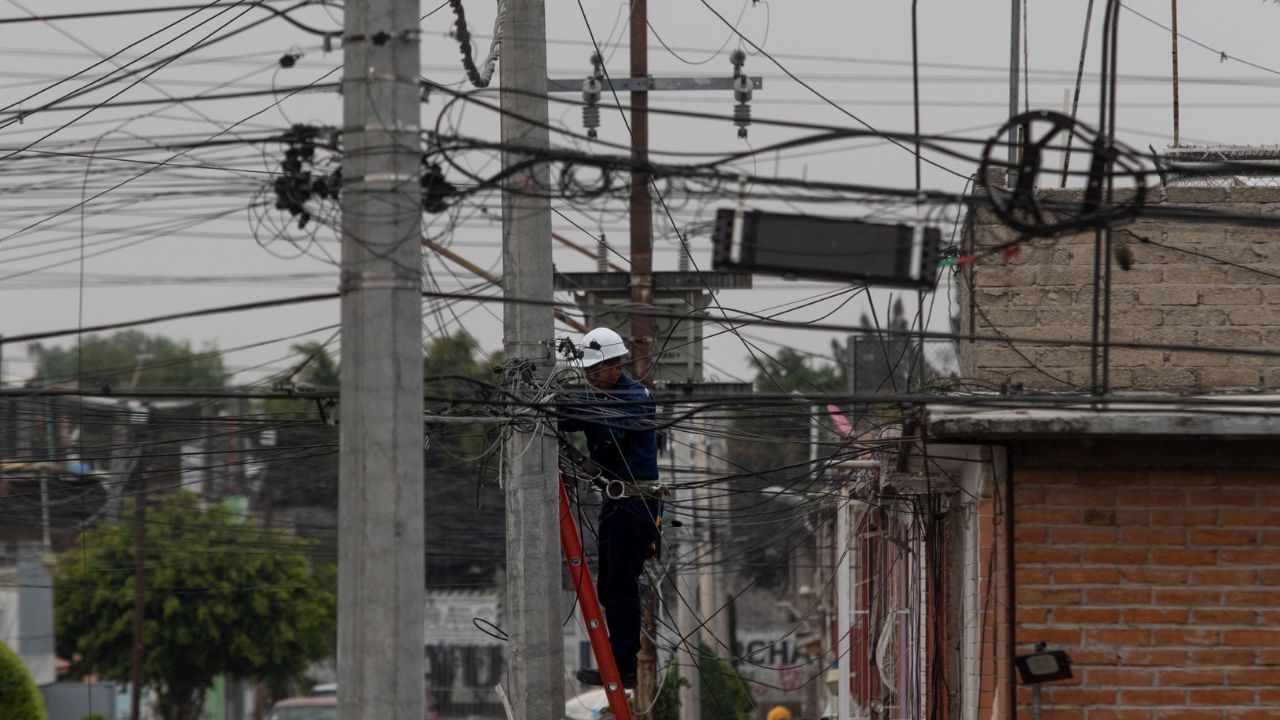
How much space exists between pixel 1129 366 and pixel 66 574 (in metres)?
33.5

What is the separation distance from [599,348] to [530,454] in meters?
0.95

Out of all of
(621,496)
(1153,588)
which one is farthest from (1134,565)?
(621,496)

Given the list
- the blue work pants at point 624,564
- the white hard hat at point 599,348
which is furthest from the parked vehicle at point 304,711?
the white hard hat at point 599,348

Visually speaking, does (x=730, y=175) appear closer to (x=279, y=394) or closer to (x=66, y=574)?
(x=279, y=394)

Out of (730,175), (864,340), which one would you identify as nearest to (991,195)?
(730,175)

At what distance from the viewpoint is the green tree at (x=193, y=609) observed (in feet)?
119

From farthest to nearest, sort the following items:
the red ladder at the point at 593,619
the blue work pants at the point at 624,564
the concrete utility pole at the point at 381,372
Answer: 1. the blue work pants at the point at 624,564
2. the red ladder at the point at 593,619
3. the concrete utility pole at the point at 381,372

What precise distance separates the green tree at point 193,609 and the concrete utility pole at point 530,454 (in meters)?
26.3

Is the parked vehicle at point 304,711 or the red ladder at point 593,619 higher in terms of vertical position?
the red ladder at point 593,619

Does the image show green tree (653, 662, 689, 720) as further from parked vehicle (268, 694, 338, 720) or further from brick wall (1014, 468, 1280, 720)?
parked vehicle (268, 694, 338, 720)

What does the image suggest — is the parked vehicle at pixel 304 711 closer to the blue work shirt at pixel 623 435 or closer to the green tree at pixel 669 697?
the green tree at pixel 669 697

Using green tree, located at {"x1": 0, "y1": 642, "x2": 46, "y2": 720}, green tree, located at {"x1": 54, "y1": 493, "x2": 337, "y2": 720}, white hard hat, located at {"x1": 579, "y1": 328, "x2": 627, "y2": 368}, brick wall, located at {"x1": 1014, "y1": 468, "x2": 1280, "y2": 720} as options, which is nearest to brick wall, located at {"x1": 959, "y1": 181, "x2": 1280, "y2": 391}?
brick wall, located at {"x1": 1014, "y1": 468, "x2": 1280, "y2": 720}

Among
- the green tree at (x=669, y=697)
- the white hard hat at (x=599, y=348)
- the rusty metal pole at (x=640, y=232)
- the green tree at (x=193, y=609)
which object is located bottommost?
the green tree at (x=193, y=609)

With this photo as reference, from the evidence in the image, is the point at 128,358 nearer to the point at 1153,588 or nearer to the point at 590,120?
the point at 590,120
